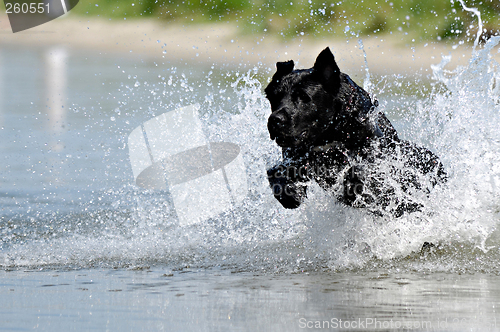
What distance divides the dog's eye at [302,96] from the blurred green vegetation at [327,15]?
1292 cm

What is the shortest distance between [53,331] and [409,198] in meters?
2.54

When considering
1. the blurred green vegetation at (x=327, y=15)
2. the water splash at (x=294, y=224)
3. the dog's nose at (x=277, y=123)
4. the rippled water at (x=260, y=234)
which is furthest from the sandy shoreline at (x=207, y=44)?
the dog's nose at (x=277, y=123)

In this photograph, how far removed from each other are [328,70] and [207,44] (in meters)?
14.3

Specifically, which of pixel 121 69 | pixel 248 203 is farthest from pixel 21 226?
pixel 121 69

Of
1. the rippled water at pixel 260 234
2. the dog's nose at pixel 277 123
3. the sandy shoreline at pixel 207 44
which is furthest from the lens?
the sandy shoreline at pixel 207 44

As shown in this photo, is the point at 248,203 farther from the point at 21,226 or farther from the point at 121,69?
the point at 121,69

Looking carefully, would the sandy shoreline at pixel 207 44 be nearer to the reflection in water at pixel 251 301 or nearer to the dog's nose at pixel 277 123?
the dog's nose at pixel 277 123

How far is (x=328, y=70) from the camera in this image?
4.30 m

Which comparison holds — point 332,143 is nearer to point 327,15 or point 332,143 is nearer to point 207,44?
point 207,44

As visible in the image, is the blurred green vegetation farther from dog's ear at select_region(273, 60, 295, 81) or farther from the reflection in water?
the reflection in water

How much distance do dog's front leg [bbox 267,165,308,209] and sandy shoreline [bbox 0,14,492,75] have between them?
1180 cm

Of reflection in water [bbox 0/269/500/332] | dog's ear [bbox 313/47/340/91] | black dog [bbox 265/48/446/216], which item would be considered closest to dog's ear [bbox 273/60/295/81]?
black dog [bbox 265/48/446/216]

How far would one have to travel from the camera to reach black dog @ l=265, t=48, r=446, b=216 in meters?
4.28

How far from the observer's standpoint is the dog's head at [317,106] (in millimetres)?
4230
